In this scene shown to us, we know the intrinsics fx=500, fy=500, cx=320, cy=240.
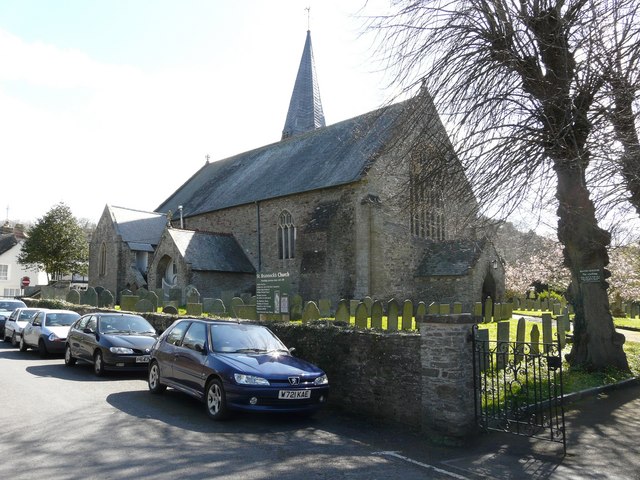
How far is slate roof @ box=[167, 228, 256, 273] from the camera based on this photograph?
86.4 feet

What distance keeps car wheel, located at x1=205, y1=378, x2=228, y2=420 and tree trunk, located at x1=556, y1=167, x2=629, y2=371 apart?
763 centimetres

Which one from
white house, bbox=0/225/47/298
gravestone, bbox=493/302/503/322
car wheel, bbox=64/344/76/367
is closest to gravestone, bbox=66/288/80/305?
car wheel, bbox=64/344/76/367

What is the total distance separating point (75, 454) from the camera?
5.66m

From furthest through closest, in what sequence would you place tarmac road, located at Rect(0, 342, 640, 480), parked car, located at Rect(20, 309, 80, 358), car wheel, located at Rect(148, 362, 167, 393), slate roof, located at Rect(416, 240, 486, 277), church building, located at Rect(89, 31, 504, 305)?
slate roof, located at Rect(416, 240, 486, 277) < church building, located at Rect(89, 31, 504, 305) < parked car, located at Rect(20, 309, 80, 358) < car wheel, located at Rect(148, 362, 167, 393) < tarmac road, located at Rect(0, 342, 640, 480)

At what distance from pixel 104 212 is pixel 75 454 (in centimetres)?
3232

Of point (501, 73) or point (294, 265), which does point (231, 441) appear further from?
point (294, 265)

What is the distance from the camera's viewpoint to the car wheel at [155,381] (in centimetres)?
937

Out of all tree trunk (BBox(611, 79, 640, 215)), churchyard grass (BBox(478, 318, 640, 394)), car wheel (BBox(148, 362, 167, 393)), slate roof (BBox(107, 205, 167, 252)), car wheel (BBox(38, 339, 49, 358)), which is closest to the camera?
tree trunk (BBox(611, 79, 640, 215))

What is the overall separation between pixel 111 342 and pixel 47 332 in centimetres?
442

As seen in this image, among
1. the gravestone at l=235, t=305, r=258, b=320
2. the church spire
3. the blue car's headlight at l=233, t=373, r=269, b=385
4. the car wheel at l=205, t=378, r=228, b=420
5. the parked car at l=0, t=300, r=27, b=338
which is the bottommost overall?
the car wheel at l=205, t=378, r=228, b=420

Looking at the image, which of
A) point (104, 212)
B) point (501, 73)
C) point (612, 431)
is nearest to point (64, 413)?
point (612, 431)

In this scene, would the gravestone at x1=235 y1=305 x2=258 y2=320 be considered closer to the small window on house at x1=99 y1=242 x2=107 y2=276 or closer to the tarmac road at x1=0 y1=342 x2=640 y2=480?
the tarmac road at x1=0 y1=342 x2=640 y2=480

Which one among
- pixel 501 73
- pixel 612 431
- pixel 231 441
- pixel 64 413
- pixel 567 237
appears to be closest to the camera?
pixel 231 441

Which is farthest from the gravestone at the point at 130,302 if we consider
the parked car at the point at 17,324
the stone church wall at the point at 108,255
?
the stone church wall at the point at 108,255
